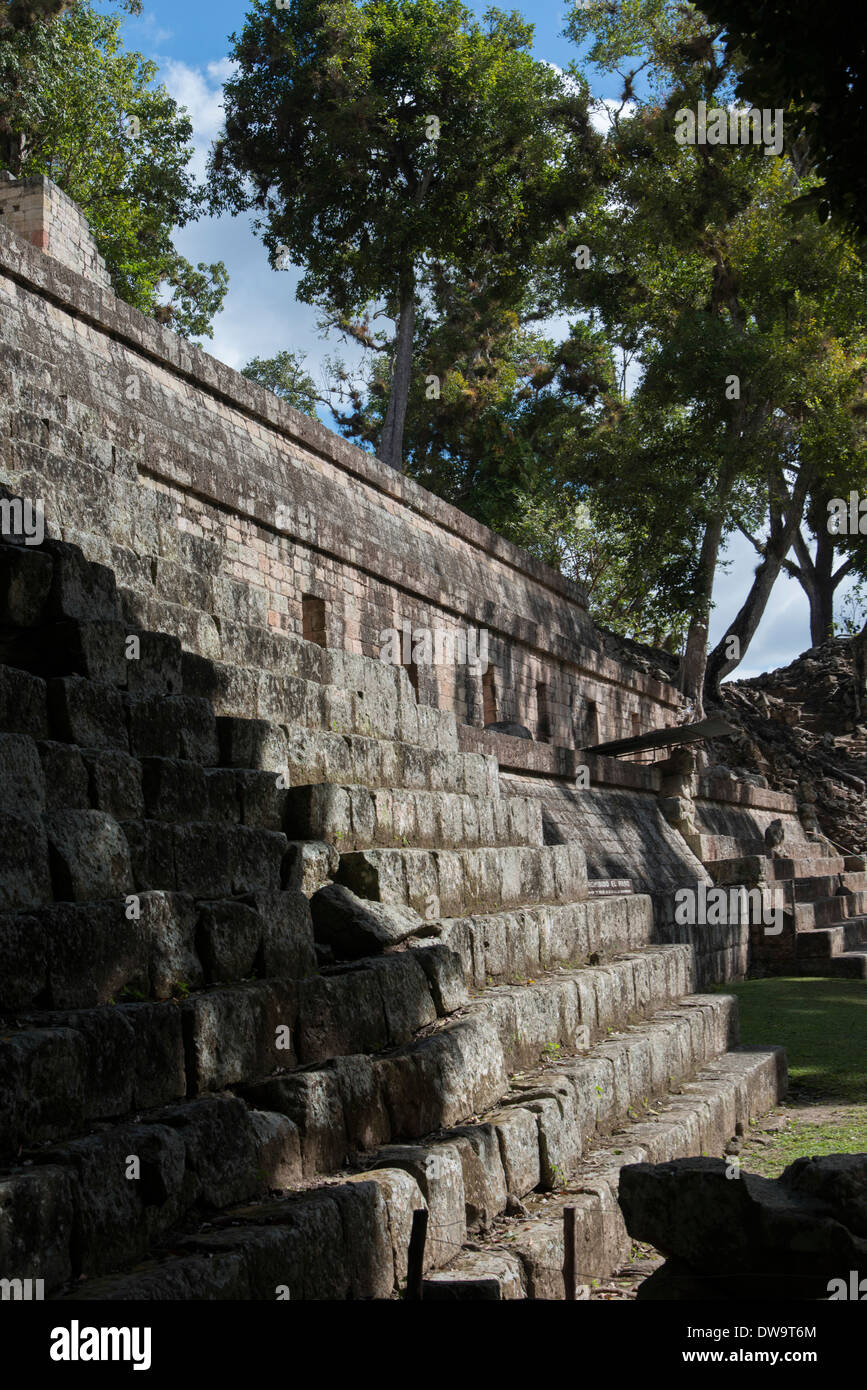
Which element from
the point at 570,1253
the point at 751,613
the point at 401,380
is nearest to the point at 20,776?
the point at 570,1253

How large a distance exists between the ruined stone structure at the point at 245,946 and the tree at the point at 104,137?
47.0ft

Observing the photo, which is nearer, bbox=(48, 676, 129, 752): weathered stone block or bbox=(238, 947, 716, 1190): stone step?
bbox=(238, 947, 716, 1190): stone step

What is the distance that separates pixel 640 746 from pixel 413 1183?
13195 millimetres

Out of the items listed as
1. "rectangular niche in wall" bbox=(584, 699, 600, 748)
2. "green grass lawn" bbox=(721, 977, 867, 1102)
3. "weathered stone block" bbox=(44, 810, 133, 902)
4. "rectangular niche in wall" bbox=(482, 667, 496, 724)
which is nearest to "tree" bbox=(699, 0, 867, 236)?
"weathered stone block" bbox=(44, 810, 133, 902)

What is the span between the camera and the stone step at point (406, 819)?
6.33m

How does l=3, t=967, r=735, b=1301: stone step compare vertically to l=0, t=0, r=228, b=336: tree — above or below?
below

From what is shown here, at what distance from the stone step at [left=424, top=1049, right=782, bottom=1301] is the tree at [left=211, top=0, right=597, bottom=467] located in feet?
61.2

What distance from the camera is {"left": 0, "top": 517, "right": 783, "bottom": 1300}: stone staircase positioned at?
3484mm

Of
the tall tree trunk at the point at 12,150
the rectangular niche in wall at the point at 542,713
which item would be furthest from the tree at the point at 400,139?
the rectangular niche in wall at the point at 542,713

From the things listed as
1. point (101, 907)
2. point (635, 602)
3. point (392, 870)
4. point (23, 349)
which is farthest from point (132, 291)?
point (101, 907)

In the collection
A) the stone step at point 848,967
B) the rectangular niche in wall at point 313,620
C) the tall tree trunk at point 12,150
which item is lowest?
the stone step at point 848,967

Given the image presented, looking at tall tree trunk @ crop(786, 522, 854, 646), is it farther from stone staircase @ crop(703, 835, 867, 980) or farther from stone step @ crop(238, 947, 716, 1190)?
stone step @ crop(238, 947, 716, 1190)

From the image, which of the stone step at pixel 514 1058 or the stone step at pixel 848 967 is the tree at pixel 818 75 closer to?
the stone step at pixel 514 1058
